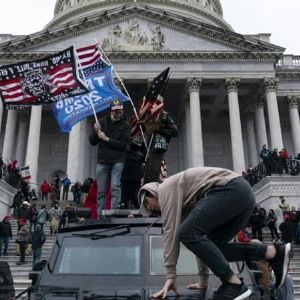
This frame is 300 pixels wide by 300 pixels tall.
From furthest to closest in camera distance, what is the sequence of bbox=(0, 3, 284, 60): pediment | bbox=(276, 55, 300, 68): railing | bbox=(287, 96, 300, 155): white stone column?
1. bbox=(276, 55, 300, 68): railing
2. bbox=(287, 96, 300, 155): white stone column
3. bbox=(0, 3, 284, 60): pediment

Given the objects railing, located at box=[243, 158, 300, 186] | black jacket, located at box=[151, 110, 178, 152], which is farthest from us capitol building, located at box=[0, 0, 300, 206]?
black jacket, located at box=[151, 110, 178, 152]

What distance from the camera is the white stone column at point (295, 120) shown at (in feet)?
116

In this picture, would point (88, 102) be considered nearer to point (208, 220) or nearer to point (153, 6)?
point (208, 220)

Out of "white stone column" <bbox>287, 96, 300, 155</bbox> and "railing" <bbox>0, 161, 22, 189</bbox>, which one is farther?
"white stone column" <bbox>287, 96, 300, 155</bbox>

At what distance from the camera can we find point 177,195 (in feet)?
10.5

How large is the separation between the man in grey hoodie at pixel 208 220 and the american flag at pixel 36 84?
8.36 meters

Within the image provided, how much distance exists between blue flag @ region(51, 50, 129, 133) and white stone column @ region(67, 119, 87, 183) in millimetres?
18416

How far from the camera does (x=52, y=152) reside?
40.6 metres

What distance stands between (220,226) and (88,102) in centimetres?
879

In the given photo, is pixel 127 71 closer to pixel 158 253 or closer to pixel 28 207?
pixel 28 207

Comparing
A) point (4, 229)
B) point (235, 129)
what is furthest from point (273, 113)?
point (4, 229)

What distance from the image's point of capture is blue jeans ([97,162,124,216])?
684cm

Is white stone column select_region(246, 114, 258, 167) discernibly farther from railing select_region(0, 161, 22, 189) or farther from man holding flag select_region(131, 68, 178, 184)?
man holding flag select_region(131, 68, 178, 184)

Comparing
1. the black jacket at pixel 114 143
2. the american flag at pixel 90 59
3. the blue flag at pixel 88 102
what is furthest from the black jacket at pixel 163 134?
the american flag at pixel 90 59
